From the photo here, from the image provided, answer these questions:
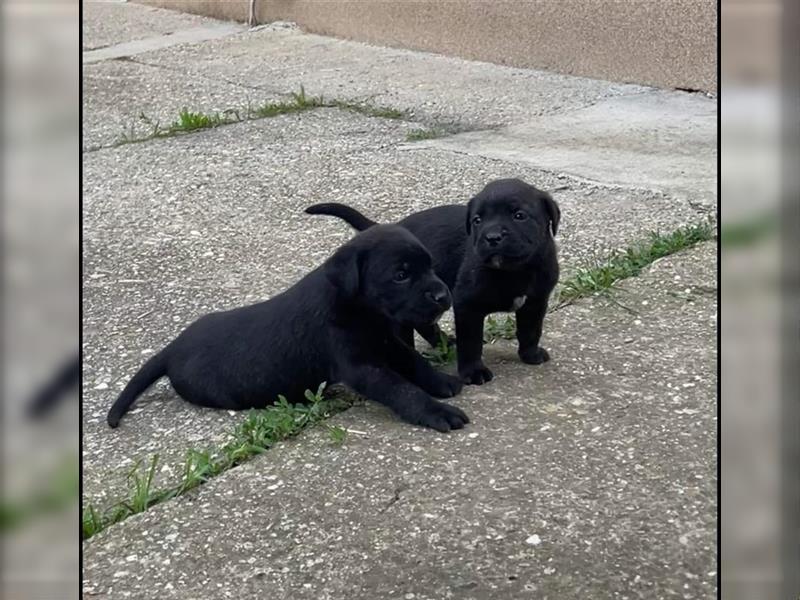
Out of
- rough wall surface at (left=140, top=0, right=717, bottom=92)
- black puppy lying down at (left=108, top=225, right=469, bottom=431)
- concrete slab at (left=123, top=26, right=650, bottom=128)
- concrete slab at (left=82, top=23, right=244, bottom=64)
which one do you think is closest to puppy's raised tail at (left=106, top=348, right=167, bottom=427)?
black puppy lying down at (left=108, top=225, right=469, bottom=431)

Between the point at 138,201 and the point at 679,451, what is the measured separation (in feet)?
11.9

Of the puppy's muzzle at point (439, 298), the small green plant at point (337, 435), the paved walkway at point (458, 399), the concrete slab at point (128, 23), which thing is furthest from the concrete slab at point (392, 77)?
the small green plant at point (337, 435)

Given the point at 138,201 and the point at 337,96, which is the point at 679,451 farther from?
the point at 337,96

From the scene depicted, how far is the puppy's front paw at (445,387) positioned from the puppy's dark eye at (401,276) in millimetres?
344

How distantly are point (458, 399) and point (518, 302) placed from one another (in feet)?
1.28

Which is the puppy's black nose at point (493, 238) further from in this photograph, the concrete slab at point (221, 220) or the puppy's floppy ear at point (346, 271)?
the concrete slab at point (221, 220)

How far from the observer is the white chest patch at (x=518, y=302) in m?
3.89

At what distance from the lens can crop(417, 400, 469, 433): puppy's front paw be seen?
3.54 metres

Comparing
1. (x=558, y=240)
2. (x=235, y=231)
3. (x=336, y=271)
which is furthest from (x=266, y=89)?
(x=336, y=271)

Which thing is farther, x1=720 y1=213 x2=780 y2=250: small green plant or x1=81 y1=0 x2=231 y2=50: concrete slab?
x1=81 y1=0 x2=231 y2=50: concrete slab

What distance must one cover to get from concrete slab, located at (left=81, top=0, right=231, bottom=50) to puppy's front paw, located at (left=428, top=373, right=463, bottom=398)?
24.0 ft

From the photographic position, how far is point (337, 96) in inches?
318

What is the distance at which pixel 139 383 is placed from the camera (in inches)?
155

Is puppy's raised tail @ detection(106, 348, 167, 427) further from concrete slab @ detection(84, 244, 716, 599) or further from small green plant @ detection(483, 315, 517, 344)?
small green plant @ detection(483, 315, 517, 344)
